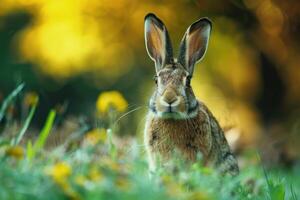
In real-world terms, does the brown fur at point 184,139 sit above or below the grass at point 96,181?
above

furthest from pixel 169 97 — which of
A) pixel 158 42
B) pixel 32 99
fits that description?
pixel 32 99

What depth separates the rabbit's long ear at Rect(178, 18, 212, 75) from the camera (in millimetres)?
6621

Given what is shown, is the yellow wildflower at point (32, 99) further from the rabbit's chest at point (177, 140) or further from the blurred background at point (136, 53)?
the blurred background at point (136, 53)

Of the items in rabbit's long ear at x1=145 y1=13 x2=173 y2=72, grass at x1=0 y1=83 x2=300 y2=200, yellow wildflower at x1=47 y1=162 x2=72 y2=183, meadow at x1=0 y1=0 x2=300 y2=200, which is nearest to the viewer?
grass at x1=0 y1=83 x2=300 y2=200

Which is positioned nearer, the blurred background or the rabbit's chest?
the rabbit's chest

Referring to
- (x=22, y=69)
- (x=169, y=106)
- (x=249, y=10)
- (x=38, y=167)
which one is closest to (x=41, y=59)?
(x=22, y=69)

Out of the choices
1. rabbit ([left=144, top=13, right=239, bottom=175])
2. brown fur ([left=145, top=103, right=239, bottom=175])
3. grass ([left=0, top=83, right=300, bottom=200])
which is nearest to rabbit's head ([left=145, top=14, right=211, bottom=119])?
rabbit ([left=144, top=13, right=239, bottom=175])

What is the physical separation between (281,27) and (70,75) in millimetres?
Result: 4396

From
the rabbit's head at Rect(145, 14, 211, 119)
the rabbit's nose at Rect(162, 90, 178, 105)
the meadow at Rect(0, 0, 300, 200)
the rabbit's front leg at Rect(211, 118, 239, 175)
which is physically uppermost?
the meadow at Rect(0, 0, 300, 200)

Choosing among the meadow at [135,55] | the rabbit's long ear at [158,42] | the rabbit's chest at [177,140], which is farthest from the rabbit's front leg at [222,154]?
the meadow at [135,55]

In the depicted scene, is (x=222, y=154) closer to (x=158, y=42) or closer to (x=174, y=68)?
(x=174, y=68)

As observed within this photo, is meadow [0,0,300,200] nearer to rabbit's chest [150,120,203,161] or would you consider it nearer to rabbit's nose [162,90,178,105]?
rabbit's chest [150,120,203,161]

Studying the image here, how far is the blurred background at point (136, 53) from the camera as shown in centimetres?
1627

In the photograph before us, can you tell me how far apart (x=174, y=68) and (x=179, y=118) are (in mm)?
385
